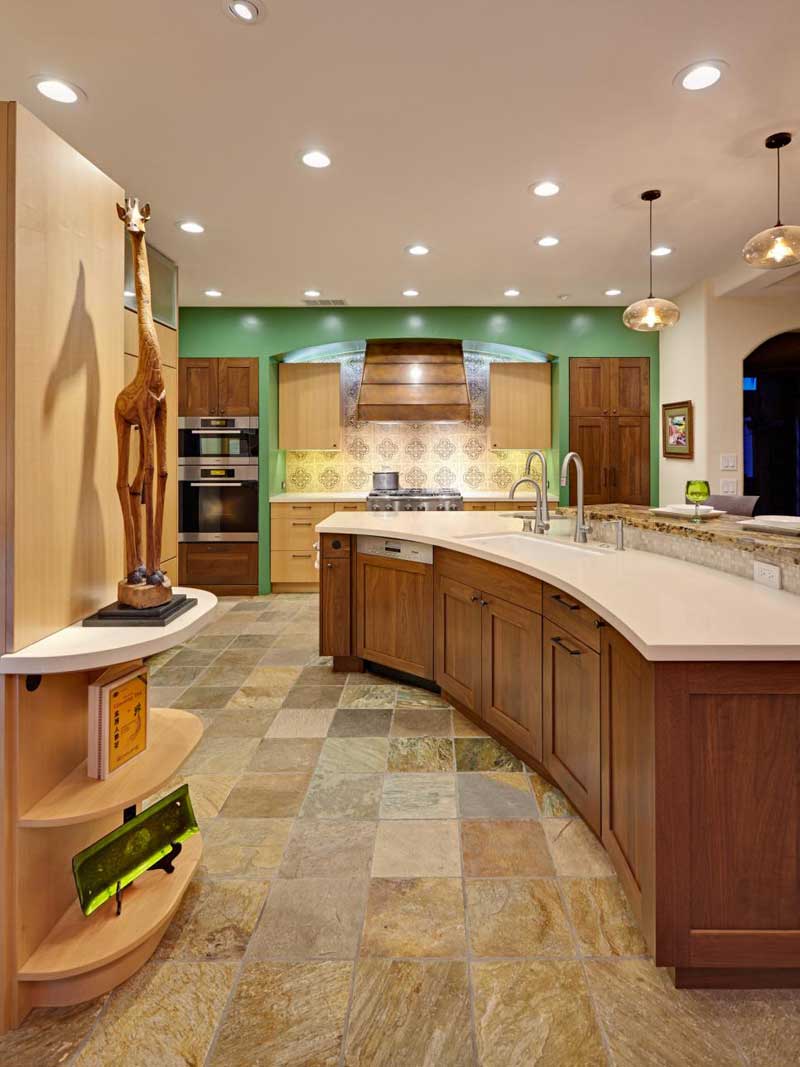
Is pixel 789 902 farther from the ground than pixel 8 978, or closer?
farther from the ground

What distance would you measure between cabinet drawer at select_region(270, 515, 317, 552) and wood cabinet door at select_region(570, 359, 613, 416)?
9.84 ft

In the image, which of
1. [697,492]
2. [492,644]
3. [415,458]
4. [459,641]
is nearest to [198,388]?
[415,458]

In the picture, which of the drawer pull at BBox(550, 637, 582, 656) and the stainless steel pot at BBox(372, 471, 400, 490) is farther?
the stainless steel pot at BBox(372, 471, 400, 490)

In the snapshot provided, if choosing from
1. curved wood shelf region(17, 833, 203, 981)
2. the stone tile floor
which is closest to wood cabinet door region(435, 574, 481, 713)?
the stone tile floor

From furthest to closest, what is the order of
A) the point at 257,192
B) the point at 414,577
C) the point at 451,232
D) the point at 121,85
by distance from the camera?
the point at 451,232 < the point at 257,192 < the point at 414,577 < the point at 121,85

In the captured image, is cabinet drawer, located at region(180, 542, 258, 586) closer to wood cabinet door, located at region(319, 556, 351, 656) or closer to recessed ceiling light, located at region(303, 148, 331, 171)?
wood cabinet door, located at region(319, 556, 351, 656)

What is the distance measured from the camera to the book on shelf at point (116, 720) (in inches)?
58.8

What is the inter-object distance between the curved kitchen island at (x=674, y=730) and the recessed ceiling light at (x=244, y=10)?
2171mm

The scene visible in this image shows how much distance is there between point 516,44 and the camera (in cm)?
247

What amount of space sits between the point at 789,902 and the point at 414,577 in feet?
7.32

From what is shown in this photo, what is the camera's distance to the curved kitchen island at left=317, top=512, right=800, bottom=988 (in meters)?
1.38

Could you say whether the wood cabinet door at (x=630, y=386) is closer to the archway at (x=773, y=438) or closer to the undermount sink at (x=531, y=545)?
the archway at (x=773, y=438)

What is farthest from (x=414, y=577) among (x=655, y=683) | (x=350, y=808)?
(x=655, y=683)

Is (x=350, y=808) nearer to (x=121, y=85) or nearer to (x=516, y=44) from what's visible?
(x=516, y=44)
